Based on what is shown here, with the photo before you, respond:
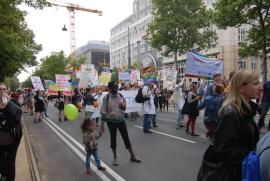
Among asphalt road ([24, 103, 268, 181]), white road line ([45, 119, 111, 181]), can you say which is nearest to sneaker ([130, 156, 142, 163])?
asphalt road ([24, 103, 268, 181])

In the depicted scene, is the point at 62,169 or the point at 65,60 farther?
the point at 65,60

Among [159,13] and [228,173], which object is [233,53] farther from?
[228,173]

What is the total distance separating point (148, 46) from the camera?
8106cm

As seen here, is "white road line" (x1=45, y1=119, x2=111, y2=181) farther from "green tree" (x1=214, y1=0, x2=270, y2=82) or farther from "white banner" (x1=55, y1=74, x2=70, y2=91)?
"green tree" (x1=214, y1=0, x2=270, y2=82)

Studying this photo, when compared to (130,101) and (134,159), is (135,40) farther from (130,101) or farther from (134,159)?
(134,159)

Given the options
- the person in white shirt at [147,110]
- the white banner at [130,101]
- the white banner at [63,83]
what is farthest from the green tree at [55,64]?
the person in white shirt at [147,110]

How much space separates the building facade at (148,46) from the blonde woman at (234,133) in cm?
3419

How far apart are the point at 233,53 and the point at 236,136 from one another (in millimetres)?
50478

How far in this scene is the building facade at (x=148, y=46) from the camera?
51094 millimetres

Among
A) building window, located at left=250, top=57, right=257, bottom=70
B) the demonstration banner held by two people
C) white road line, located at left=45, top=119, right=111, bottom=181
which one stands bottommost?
white road line, located at left=45, top=119, right=111, bottom=181

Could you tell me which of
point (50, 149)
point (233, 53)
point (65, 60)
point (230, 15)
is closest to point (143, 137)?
point (50, 149)

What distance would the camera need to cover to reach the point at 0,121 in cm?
510

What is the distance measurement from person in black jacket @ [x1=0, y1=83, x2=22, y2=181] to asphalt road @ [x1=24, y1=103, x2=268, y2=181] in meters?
1.60

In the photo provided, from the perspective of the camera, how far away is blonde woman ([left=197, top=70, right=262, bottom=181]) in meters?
2.55
